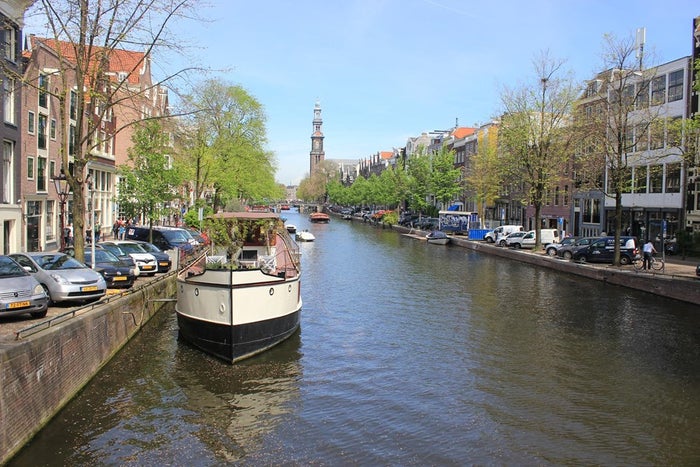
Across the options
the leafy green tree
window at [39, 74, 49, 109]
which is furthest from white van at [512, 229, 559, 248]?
window at [39, 74, 49, 109]

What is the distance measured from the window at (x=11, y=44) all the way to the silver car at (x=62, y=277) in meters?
15.0

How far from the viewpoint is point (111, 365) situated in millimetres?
15148

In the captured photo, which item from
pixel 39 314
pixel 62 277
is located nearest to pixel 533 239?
pixel 62 277

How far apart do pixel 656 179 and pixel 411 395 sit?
37.1m

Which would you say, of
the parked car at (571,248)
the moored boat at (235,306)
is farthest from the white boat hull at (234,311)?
the parked car at (571,248)

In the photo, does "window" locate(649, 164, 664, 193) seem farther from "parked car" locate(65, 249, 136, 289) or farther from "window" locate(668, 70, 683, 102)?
"parked car" locate(65, 249, 136, 289)

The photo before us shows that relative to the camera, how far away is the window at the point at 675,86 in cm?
4091

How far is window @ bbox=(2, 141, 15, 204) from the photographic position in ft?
95.0

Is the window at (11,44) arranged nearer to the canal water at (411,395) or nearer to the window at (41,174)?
the window at (41,174)

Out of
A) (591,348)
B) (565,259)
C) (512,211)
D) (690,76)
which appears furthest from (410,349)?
(512,211)

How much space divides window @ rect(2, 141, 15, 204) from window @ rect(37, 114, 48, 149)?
12.2 ft

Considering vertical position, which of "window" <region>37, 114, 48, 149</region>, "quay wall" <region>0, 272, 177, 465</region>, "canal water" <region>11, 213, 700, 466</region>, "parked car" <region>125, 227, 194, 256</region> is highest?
"window" <region>37, 114, 48, 149</region>

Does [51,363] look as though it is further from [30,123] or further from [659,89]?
[659,89]

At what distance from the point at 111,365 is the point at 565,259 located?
1186 inches
